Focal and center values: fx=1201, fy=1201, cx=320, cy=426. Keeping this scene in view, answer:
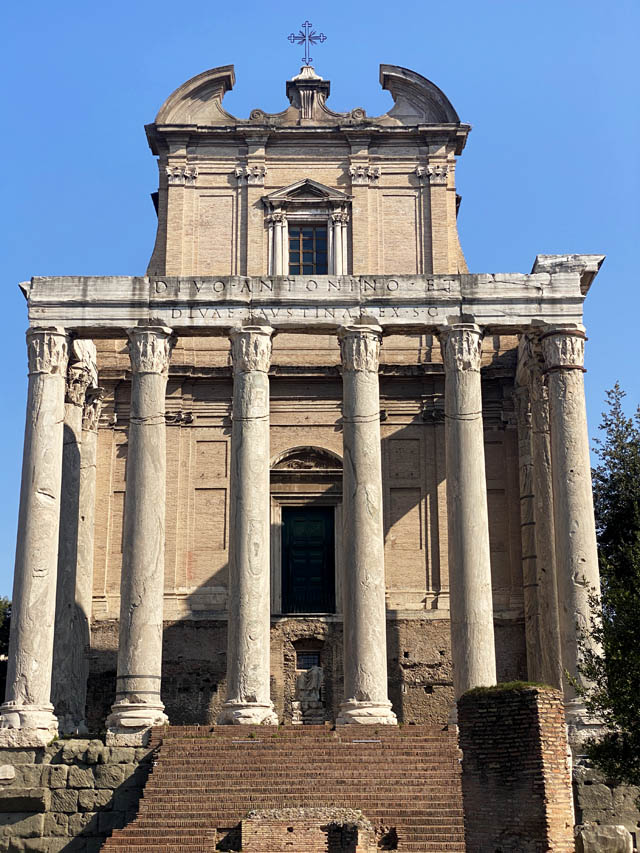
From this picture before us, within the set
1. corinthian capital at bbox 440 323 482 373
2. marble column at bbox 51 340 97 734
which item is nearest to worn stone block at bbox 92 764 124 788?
marble column at bbox 51 340 97 734

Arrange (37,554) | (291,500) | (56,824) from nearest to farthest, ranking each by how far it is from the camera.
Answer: (56,824) < (37,554) < (291,500)

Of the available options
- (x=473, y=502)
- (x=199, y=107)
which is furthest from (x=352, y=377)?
(x=199, y=107)

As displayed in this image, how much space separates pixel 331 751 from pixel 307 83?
2039cm

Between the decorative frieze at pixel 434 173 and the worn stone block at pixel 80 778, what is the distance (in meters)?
19.2

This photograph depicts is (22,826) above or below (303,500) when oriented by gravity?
below

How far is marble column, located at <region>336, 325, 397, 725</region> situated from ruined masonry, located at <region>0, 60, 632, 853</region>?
6cm

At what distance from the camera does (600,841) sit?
19.8 m

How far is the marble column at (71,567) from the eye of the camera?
28375 millimetres

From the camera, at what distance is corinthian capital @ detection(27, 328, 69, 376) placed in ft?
91.2

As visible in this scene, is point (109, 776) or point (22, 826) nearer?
point (22, 826)

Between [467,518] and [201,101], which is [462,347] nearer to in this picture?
[467,518]

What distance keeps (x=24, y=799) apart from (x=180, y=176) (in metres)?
18.2

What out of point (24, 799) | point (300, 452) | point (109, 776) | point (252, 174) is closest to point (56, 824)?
point (24, 799)

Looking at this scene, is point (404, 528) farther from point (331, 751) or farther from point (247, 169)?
point (247, 169)
